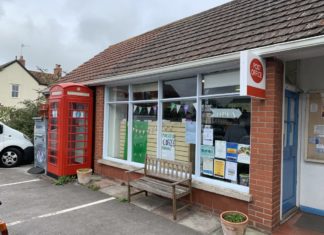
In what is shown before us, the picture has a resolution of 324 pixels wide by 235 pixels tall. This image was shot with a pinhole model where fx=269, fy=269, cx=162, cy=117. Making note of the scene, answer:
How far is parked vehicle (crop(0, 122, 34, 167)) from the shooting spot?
936cm

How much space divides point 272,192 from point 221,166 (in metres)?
1.20

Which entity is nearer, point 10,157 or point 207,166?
point 207,166

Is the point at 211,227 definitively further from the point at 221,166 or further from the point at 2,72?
the point at 2,72

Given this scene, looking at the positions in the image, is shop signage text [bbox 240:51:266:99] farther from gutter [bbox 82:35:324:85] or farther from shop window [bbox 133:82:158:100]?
shop window [bbox 133:82:158:100]

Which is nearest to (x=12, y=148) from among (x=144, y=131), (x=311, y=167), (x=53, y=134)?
(x=53, y=134)

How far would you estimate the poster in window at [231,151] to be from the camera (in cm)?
511

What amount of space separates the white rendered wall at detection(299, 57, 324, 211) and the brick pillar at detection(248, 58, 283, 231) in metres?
0.99

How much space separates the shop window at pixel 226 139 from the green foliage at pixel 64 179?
3842 mm

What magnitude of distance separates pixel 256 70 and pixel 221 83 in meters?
1.12

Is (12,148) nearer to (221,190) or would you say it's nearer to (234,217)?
(221,190)

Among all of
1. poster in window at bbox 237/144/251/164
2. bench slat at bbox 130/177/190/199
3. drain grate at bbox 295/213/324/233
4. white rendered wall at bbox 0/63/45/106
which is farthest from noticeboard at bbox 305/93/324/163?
white rendered wall at bbox 0/63/45/106

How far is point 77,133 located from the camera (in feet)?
25.7

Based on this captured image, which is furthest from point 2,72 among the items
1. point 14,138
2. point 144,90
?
point 144,90

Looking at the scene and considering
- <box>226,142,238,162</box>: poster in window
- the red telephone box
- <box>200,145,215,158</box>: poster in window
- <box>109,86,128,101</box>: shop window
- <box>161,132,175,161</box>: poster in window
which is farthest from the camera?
<box>109,86,128,101</box>: shop window
